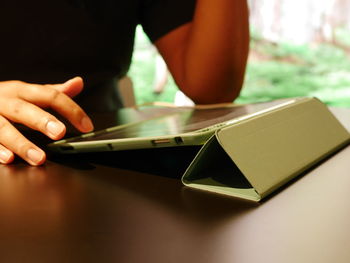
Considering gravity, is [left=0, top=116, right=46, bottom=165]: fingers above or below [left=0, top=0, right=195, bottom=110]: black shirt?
below

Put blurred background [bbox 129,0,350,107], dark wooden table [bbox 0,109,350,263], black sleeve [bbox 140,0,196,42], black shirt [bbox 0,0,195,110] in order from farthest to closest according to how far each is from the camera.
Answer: blurred background [bbox 129,0,350,107] < black sleeve [bbox 140,0,196,42] < black shirt [bbox 0,0,195,110] < dark wooden table [bbox 0,109,350,263]

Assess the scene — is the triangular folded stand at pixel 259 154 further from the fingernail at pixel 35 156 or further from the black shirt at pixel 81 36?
the black shirt at pixel 81 36

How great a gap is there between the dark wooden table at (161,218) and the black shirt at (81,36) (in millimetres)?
426

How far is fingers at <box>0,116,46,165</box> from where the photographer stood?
0.44m

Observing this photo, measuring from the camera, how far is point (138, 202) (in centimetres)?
33

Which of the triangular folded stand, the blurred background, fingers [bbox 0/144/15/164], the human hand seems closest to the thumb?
the human hand

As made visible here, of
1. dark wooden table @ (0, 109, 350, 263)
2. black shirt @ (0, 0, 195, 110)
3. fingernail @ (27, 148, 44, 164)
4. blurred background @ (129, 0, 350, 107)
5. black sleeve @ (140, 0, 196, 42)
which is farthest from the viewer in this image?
blurred background @ (129, 0, 350, 107)

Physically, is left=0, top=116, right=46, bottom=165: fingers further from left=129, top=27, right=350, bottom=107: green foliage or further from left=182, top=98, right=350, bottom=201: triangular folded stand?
left=129, top=27, right=350, bottom=107: green foliage

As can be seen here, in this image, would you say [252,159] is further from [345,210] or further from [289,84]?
[289,84]

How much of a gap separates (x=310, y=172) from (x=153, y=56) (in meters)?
3.01

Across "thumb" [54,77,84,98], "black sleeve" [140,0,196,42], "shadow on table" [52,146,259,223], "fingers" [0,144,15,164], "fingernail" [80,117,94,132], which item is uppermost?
"black sleeve" [140,0,196,42]

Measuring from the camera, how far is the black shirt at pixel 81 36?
78 cm

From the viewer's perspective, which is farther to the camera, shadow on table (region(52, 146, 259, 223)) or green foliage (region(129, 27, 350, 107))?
green foliage (region(129, 27, 350, 107))

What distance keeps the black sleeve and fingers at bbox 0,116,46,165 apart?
Answer: 1.77ft
